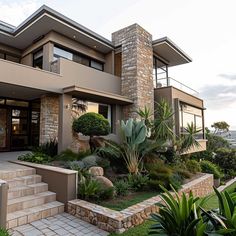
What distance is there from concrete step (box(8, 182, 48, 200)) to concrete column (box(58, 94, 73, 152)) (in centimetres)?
376

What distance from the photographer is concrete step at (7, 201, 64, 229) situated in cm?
505

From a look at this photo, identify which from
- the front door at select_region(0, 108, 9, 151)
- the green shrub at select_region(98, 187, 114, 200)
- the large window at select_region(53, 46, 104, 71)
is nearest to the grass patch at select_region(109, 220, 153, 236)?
the green shrub at select_region(98, 187, 114, 200)

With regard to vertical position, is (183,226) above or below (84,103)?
below

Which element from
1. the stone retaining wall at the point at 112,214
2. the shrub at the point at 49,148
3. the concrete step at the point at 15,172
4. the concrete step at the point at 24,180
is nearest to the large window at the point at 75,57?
the shrub at the point at 49,148

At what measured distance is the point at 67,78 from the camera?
11.5 m

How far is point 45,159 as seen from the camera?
908cm

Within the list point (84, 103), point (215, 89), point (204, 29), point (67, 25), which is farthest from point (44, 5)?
point (215, 89)

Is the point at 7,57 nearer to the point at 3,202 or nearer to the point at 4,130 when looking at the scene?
the point at 4,130

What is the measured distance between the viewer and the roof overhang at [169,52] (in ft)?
50.4

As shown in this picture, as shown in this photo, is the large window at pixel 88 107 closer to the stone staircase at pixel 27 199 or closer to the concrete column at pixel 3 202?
the stone staircase at pixel 27 199

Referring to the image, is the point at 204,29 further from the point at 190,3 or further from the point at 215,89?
the point at 215,89

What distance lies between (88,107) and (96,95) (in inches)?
55.6

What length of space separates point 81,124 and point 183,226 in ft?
24.8

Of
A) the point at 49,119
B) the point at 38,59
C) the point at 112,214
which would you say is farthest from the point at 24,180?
the point at 38,59
